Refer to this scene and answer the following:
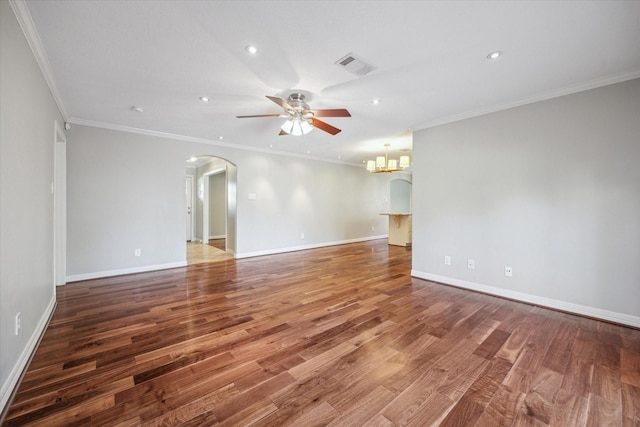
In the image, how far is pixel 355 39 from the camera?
6.76ft

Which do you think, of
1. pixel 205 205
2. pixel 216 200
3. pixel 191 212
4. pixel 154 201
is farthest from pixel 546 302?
pixel 191 212

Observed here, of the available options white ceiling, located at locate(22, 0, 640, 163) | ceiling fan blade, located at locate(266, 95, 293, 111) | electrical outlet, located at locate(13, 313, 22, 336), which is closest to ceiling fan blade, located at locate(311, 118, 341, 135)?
white ceiling, located at locate(22, 0, 640, 163)

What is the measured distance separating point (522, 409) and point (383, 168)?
503 cm

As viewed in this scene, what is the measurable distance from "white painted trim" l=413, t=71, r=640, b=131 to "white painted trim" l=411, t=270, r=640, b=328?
7.87 ft

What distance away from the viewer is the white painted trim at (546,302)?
2635mm

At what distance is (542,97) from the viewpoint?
305 cm

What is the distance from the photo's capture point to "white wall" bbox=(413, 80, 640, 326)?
8.65 ft

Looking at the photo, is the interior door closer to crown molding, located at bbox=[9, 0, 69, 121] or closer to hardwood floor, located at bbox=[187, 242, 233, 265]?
hardwood floor, located at bbox=[187, 242, 233, 265]

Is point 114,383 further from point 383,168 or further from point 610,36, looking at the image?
point 383,168

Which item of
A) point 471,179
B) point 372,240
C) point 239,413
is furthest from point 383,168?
point 239,413

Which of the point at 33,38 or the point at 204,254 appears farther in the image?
the point at 204,254

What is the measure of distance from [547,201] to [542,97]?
1.25 m

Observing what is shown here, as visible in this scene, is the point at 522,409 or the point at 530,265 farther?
the point at 530,265

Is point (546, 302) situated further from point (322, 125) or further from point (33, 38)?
point (33, 38)
